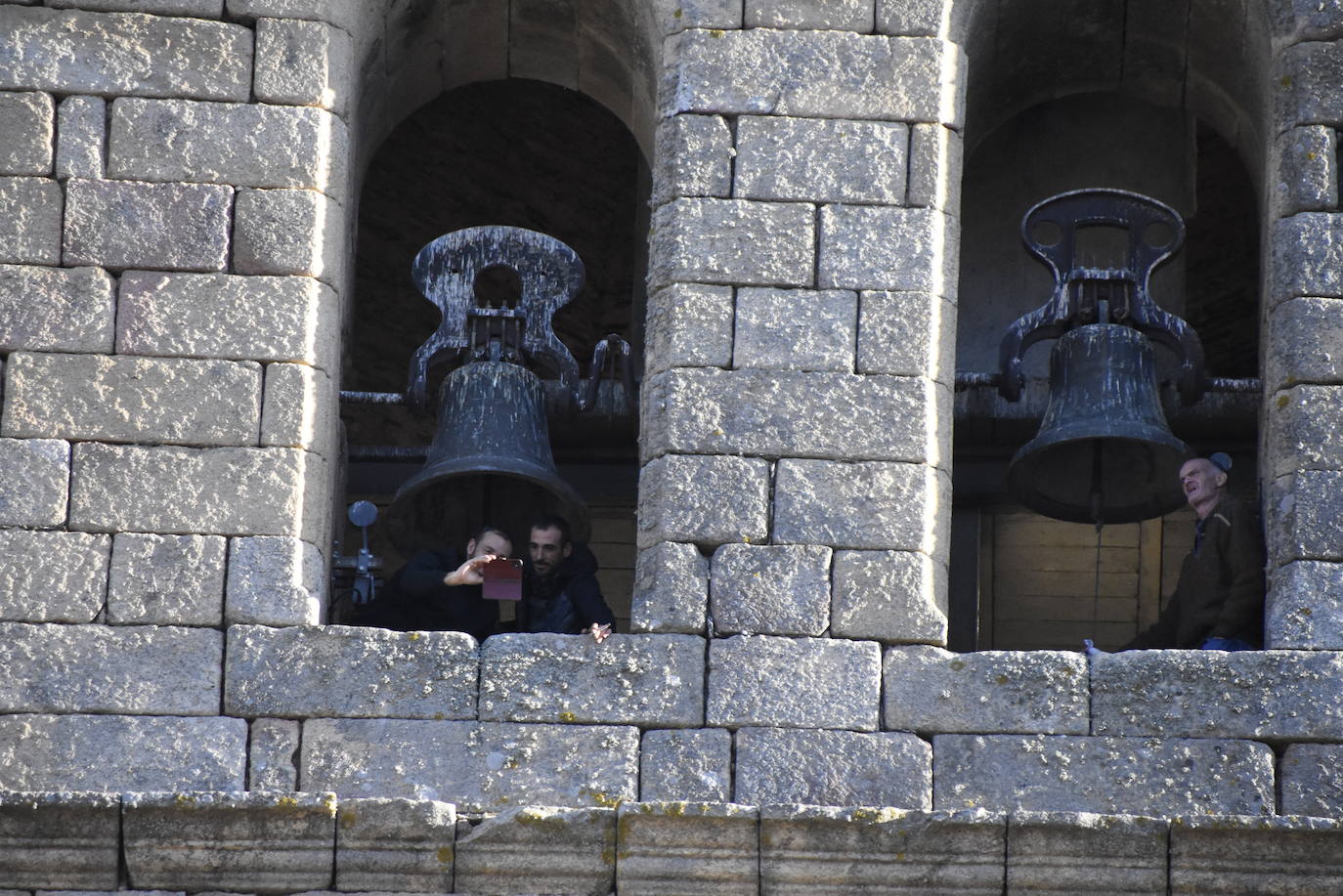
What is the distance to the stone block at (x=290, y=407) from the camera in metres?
9.10

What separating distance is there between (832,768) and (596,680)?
2.45 feet

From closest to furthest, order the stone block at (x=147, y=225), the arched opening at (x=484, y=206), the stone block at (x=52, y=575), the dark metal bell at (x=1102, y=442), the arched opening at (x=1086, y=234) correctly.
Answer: the stone block at (x=52, y=575), the stone block at (x=147, y=225), the dark metal bell at (x=1102, y=442), the arched opening at (x=1086, y=234), the arched opening at (x=484, y=206)

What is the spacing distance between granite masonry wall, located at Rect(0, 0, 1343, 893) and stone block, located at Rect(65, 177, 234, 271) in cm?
1

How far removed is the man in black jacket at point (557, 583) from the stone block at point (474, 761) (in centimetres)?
63

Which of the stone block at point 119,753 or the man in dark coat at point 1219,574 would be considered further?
the man in dark coat at point 1219,574

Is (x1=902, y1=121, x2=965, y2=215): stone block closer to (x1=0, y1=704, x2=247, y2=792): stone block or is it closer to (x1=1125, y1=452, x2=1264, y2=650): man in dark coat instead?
(x1=1125, y1=452, x2=1264, y2=650): man in dark coat

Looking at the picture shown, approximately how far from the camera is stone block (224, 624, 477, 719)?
8.81m

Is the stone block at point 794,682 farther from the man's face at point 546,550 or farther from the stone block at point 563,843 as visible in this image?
the man's face at point 546,550

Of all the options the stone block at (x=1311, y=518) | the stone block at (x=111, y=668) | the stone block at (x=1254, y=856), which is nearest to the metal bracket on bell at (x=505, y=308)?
the stone block at (x=111, y=668)

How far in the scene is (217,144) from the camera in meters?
9.38

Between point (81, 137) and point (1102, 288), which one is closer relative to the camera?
point (81, 137)

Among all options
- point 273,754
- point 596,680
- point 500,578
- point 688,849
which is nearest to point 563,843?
point 688,849

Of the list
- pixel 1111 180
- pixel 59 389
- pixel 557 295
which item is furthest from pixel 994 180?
pixel 59 389

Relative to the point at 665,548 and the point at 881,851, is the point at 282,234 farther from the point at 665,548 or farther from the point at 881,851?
the point at 881,851
